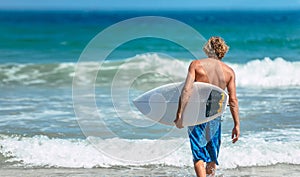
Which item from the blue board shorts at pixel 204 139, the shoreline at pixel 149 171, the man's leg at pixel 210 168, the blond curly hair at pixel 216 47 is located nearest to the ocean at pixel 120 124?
the shoreline at pixel 149 171

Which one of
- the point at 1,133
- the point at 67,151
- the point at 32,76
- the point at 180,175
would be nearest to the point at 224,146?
the point at 180,175

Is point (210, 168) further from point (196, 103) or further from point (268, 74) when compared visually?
point (268, 74)

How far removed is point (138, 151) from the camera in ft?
24.5

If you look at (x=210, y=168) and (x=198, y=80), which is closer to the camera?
(x=198, y=80)

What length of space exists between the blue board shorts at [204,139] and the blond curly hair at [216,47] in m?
0.61

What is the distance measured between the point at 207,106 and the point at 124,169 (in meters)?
1.81

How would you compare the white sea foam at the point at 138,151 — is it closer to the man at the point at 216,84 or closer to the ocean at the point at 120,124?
the ocean at the point at 120,124

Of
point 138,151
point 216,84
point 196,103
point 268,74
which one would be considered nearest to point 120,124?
point 138,151

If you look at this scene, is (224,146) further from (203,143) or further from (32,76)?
(32,76)

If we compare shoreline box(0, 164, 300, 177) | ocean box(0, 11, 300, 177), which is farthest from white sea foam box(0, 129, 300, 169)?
shoreline box(0, 164, 300, 177)

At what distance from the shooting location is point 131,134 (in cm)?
845

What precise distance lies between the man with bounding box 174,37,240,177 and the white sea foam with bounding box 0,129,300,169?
5.07 ft

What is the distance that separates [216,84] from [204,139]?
520 millimetres

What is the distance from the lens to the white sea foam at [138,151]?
691 cm
